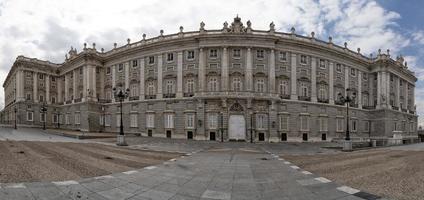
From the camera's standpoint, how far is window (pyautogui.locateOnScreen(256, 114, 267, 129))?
3666cm

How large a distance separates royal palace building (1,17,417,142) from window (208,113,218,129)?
0.15 m

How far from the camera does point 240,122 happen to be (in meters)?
36.5

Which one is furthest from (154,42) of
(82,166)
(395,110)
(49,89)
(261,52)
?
(395,110)

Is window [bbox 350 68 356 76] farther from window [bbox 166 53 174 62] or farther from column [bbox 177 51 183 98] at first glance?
window [bbox 166 53 174 62]

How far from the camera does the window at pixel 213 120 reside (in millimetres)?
36625

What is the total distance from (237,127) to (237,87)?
5858mm

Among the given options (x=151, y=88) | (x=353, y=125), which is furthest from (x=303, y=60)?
(x=151, y=88)

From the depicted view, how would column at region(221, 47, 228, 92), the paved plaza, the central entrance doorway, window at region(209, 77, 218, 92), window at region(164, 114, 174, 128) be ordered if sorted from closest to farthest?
the paved plaza
the central entrance doorway
column at region(221, 47, 228, 92)
window at region(209, 77, 218, 92)
window at region(164, 114, 174, 128)

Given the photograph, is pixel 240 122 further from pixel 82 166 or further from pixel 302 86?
pixel 82 166

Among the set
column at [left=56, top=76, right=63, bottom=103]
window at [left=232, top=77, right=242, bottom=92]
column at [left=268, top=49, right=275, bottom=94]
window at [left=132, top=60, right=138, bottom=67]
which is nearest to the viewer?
window at [left=232, top=77, right=242, bottom=92]

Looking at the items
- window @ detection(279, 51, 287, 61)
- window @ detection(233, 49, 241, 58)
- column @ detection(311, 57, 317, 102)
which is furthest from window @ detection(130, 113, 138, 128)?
column @ detection(311, 57, 317, 102)

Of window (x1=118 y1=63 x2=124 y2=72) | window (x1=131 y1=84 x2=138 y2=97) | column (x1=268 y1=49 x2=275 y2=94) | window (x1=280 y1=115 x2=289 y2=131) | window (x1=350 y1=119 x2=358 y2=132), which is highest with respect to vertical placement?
window (x1=118 y1=63 x2=124 y2=72)

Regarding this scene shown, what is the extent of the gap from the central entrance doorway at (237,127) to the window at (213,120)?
1967mm

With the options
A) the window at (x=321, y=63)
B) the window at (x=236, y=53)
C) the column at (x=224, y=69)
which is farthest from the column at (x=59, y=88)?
the window at (x=321, y=63)
